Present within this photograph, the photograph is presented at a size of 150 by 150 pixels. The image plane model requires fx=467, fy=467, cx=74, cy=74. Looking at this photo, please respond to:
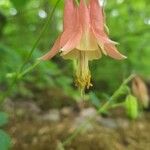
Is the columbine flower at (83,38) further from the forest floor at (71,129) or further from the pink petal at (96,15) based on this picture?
the forest floor at (71,129)

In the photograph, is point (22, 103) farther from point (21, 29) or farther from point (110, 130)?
point (110, 130)

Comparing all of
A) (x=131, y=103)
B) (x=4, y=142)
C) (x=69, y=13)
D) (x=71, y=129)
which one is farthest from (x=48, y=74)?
(x=69, y=13)

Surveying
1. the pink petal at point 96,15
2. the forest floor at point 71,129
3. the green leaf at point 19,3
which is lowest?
the forest floor at point 71,129

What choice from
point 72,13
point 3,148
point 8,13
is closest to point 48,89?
point 8,13

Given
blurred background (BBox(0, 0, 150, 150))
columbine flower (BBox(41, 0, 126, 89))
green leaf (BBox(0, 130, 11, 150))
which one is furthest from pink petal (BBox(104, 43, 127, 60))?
blurred background (BBox(0, 0, 150, 150))

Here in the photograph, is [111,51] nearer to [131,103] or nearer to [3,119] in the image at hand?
[3,119]

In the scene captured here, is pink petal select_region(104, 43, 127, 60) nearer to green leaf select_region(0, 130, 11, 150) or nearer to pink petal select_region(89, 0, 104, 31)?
pink petal select_region(89, 0, 104, 31)

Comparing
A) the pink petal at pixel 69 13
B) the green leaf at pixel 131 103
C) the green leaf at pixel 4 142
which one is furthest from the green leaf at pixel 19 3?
the green leaf at pixel 131 103
